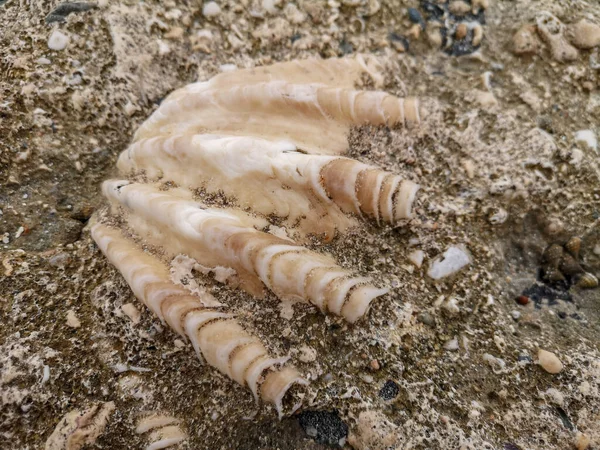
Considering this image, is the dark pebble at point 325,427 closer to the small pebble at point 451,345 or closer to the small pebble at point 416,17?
the small pebble at point 451,345

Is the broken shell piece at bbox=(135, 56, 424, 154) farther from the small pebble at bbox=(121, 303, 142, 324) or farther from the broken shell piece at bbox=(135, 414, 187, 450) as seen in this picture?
the broken shell piece at bbox=(135, 414, 187, 450)

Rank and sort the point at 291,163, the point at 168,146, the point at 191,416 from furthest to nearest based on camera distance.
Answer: the point at 168,146, the point at 291,163, the point at 191,416

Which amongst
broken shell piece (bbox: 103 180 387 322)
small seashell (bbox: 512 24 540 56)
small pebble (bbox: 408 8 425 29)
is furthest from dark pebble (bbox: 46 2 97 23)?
small seashell (bbox: 512 24 540 56)

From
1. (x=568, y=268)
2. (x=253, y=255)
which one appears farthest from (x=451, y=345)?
(x=253, y=255)

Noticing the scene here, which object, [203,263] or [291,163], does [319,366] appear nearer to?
[203,263]

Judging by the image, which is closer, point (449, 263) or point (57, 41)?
point (449, 263)

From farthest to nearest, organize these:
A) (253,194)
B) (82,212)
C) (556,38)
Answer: (556,38) → (82,212) → (253,194)

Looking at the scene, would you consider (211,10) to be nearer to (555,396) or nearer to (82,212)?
(82,212)

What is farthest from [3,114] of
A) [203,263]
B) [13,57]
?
[203,263]
